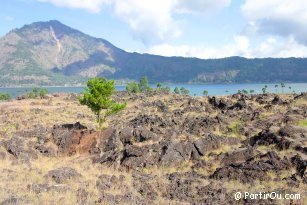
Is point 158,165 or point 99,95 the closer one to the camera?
point 158,165

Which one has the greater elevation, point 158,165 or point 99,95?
point 99,95

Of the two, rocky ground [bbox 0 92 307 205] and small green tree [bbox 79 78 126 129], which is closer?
rocky ground [bbox 0 92 307 205]

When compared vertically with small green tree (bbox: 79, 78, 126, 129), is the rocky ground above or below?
below

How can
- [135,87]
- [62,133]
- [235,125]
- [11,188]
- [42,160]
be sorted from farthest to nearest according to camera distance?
[135,87] < [235,125] < [62,133] < [42,160] < [11,188]

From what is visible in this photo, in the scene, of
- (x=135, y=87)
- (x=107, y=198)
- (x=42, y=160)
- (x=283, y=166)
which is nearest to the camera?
(x=107, y=198)

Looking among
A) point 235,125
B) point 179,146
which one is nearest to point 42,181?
point 179,146

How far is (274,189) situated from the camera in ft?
62.1

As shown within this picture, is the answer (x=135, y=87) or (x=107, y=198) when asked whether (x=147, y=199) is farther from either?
(x=135, y=87)

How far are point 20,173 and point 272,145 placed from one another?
64.5ft

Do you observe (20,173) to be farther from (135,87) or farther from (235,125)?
(135,87)

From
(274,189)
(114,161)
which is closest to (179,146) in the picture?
(114,161)

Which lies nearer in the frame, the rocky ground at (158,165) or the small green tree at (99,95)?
the rocky ground at (158,165)

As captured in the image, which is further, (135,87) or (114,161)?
(135,87)

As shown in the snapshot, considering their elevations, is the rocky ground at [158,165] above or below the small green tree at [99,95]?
below
